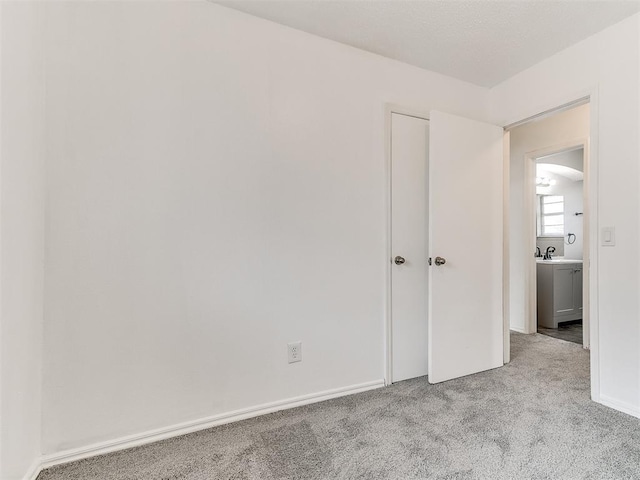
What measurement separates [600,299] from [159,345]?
2.65 meters

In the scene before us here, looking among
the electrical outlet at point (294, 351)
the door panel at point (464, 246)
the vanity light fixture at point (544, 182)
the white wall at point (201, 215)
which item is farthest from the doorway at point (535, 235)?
the electrical outlet at point (294, 351)

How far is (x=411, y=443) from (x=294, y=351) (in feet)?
2.63

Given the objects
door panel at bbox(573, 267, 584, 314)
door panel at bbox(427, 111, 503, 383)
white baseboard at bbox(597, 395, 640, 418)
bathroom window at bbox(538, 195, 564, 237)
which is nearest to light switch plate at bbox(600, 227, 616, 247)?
door panel at bbox(427, 111, 503, 383)

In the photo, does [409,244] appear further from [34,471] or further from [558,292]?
[558,292]

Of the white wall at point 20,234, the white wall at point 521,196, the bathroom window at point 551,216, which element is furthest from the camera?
the bathroom window at point 551,216

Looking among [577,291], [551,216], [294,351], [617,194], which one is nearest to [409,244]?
[294,351]

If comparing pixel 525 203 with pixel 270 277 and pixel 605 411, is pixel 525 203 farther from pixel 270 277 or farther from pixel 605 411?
pixel 270 277

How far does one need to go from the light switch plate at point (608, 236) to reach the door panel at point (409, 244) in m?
1.07

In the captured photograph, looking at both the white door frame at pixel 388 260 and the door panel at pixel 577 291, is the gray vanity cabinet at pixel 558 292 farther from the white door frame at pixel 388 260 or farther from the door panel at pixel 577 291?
the white door frame at pixel 388 260

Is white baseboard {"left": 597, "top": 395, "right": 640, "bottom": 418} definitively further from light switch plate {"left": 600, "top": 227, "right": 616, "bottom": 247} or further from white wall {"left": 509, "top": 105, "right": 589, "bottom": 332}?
white wall {"left": 509, "top": 105, "right": 589, "bottom": 332}

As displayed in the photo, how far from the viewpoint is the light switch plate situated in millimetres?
1976

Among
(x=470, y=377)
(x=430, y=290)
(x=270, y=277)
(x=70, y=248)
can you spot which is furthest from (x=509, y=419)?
(x=70, y=248)

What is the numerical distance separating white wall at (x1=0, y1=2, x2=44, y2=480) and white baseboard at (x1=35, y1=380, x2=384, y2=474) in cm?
11

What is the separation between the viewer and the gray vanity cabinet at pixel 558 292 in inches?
152
